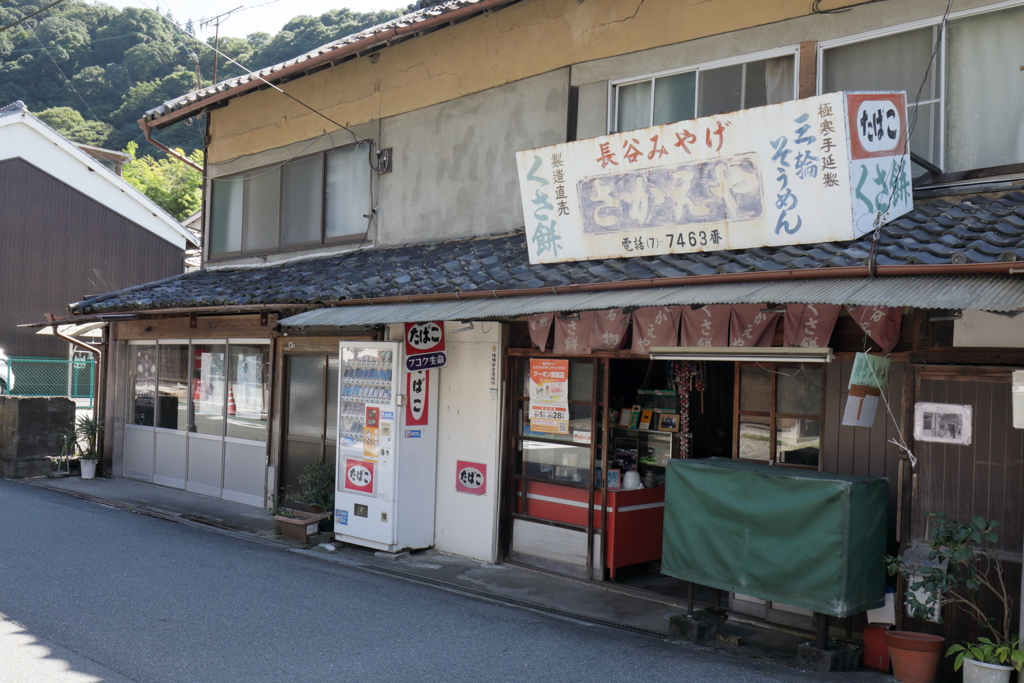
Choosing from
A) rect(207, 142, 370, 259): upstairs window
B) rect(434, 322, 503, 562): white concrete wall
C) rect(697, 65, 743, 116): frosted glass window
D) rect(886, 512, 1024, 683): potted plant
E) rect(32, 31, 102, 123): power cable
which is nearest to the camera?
rect(886, 512, 1024, 683): potted plant

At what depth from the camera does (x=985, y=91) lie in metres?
7.17

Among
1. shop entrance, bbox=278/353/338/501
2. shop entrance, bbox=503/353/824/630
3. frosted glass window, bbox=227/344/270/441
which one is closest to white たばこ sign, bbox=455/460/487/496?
shop entrance, bbox=503/353/824/630

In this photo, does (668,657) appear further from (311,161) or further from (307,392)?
(311,161)

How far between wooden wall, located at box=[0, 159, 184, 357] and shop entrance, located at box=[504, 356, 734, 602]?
19516 mm

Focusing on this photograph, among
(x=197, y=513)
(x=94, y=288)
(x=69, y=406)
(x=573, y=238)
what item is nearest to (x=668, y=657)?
(x=573, y=238)

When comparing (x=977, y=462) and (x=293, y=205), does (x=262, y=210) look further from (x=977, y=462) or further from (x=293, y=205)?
(x=977, y=462)

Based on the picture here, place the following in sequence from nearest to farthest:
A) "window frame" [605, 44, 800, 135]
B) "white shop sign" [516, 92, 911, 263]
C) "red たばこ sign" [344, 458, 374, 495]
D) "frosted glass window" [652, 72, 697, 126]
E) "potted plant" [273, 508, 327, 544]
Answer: "white shop sign" [516, 92, 911, 263] < "window frame" [605, 44, 800, 135] < "frosted glass window" [652, 72, 697, 126] < "red たばこ sign" [344, 458, 374, 495] < "potted plant" [273, 508, 327, 544]

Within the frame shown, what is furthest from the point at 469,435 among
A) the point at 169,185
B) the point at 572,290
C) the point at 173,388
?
the point at 169,185

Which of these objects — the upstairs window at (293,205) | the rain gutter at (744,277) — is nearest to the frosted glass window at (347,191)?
the upstairs window at (293,205)

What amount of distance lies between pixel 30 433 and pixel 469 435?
10.2 meters

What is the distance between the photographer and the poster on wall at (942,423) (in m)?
6.19

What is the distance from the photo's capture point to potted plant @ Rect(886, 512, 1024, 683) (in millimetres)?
5570

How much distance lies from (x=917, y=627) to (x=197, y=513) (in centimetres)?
1006

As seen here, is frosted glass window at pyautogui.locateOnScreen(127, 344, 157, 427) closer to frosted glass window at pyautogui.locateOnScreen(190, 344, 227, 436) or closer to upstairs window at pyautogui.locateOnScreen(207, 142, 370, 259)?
frosted glass window at pyautogui.locateOnScreen(190, 344, 227, 436)
